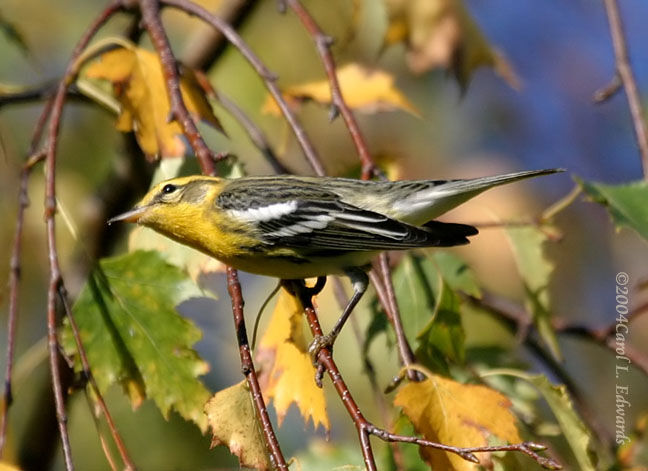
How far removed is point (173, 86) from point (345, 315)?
0.75 metres

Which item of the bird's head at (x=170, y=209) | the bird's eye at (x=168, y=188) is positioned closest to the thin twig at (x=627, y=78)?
the bird's head at (x=170, y=209)

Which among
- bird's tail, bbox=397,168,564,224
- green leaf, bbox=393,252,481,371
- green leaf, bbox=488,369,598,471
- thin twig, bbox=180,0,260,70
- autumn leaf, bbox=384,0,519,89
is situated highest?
thin twig, bbox=180,0,260,70

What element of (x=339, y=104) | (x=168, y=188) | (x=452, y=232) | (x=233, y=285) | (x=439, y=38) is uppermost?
(x=439, y=38)

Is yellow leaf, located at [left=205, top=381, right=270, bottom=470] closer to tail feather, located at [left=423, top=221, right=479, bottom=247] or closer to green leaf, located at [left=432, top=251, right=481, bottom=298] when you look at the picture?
tail feather, located at [left=423, top=221, right=479, bottom=247]

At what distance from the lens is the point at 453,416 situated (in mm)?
1885

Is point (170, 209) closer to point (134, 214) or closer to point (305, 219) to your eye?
point (134, 214)

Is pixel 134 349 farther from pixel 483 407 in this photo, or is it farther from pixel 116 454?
pixel 116 454

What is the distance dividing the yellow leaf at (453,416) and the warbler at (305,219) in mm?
386

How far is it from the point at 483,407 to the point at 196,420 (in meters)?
0.70

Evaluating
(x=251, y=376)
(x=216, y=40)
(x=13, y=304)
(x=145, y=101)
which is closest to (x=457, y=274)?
(x=145, y=101)

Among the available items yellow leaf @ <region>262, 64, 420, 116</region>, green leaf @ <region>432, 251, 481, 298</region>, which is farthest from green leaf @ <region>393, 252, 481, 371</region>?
yellow leaf @ <region>262, 64, 420, 116</region>

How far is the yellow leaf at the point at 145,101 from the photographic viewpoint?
2471 millimetres

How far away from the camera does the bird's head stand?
7.93ft

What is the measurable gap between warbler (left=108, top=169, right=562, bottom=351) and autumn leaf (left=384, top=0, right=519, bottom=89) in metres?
0.86
